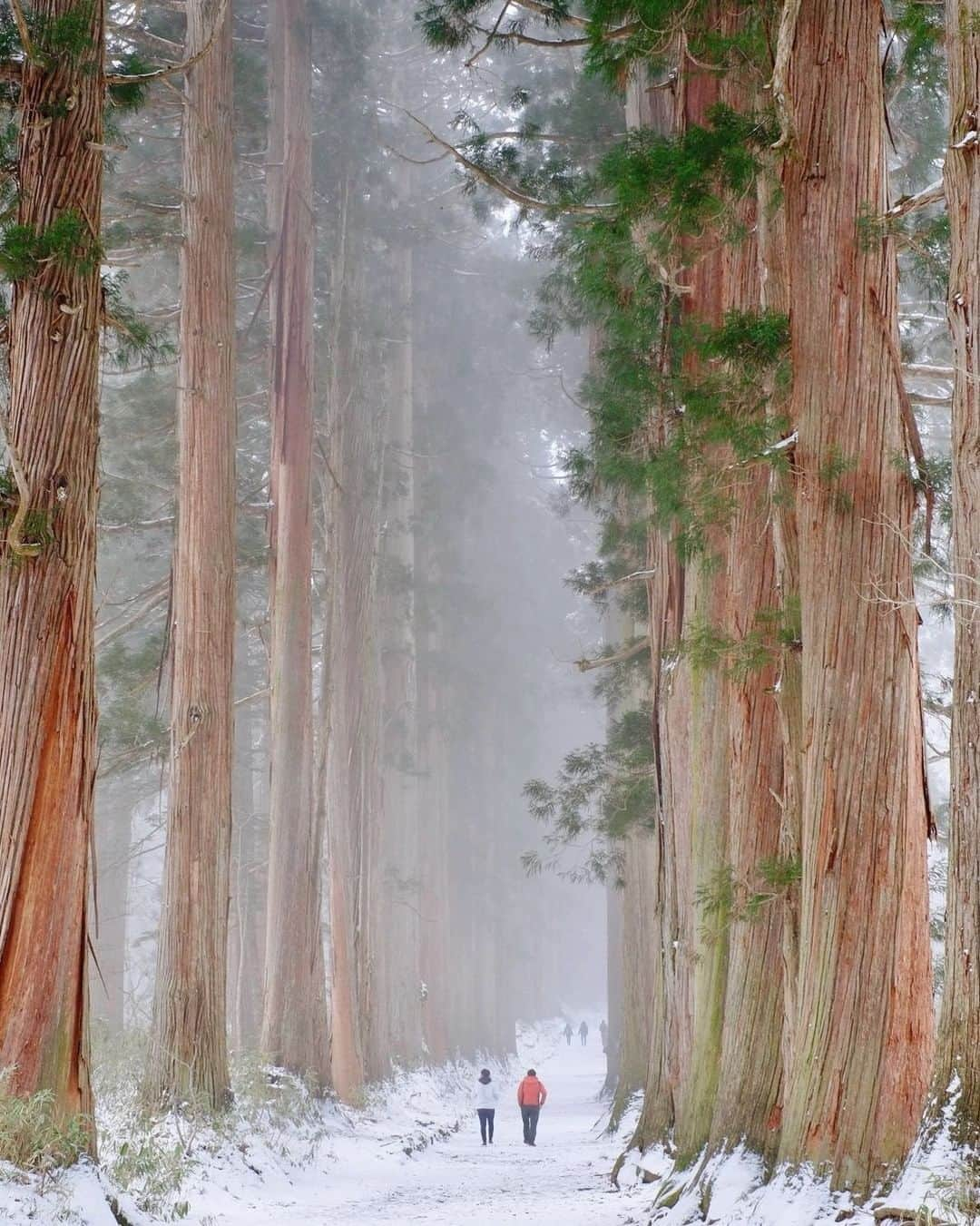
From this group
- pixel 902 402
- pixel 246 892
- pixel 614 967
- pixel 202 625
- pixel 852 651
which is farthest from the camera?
pixel 614 967

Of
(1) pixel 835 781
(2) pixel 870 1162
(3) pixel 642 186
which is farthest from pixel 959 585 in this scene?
(3) pixel 642 186

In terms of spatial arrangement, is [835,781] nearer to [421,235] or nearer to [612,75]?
[612,75]

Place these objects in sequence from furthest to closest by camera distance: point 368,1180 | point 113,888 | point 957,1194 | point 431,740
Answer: point 431,740 → point 113,888 → point 368,1180 → point 957,1194

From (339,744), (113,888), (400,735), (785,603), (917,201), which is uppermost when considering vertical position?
(917,201)

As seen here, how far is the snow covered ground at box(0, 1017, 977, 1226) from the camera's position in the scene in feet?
21.5

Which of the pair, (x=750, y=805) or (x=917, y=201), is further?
(x=750, y=805)

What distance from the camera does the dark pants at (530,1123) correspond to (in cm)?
1868

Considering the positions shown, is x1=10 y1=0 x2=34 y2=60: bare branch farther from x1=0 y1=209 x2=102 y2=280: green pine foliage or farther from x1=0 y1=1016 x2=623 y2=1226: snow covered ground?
x1=0 y1=1016 x2=623 y2=1226: snow covered ground

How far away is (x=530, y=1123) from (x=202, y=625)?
374 inches

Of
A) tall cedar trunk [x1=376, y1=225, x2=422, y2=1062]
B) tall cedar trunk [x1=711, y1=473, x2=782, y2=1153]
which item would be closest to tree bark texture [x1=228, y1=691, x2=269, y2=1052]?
tall cedar trunk [x1=376, y1=225, x2=422, y2=1062]

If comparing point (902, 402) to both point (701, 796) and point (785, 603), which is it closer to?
point (785, 603)

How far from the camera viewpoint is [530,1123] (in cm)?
1872

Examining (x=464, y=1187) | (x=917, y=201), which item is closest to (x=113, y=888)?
(x=464, y=1187)

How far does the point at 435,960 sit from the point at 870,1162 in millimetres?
24480
